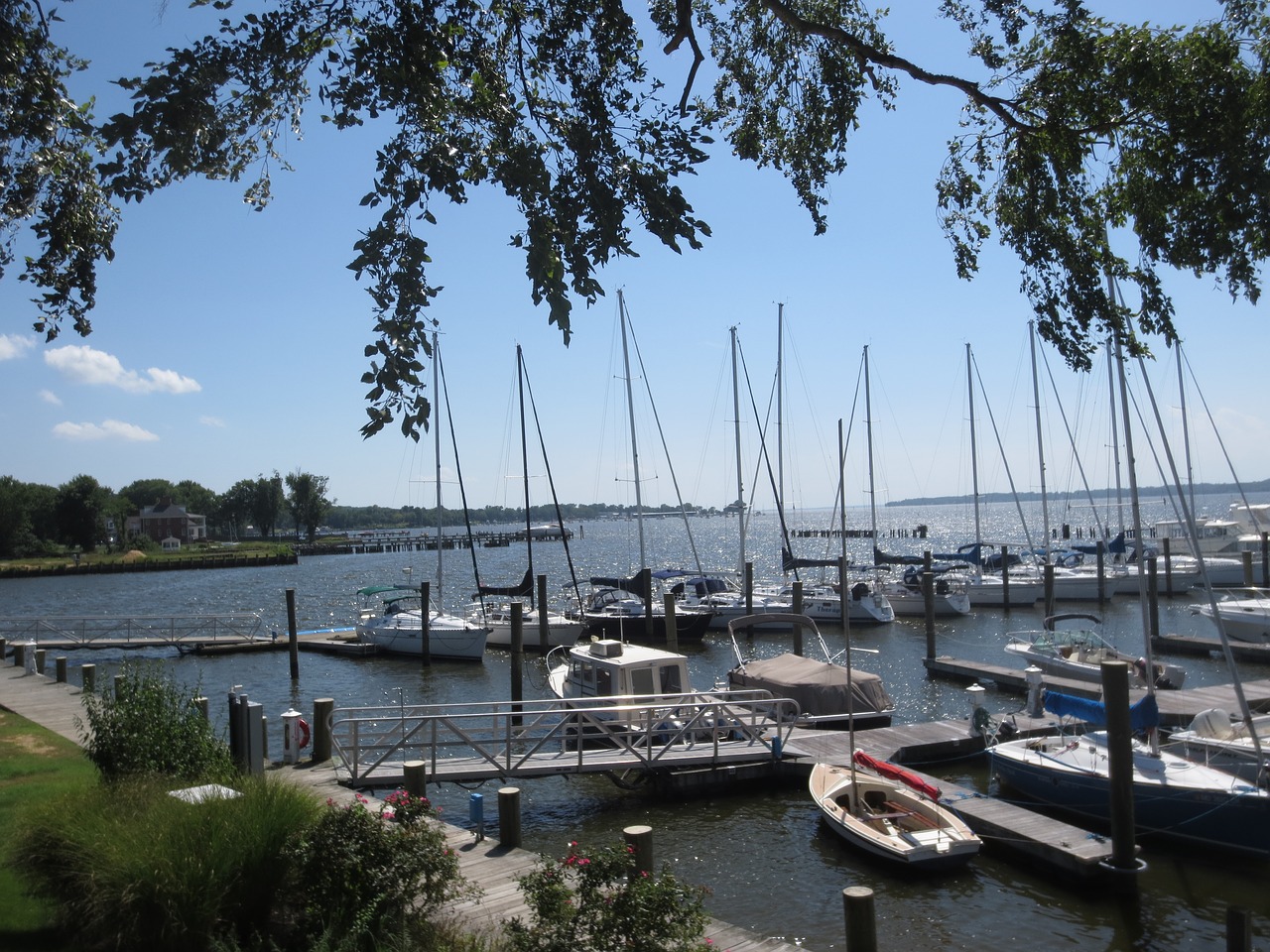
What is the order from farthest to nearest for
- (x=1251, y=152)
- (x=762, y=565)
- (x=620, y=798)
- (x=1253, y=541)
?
1. (x=762, y=565)
2. (x=1253, y=541)
3. (x=620, y=798)
4. (x=1251, y=152)

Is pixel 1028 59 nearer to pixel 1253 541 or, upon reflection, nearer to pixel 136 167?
pixel 136 167

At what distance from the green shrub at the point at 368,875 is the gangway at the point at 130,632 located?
36271mm

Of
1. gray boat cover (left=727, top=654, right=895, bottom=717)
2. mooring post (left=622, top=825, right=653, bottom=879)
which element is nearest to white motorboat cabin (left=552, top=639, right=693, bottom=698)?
gray boat cover (left=727, top=654, right=895, bottom=717)

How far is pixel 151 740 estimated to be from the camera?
10.9 m

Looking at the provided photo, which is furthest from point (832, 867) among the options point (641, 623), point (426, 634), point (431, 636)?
point (641, 623)

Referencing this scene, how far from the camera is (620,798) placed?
59.0ft

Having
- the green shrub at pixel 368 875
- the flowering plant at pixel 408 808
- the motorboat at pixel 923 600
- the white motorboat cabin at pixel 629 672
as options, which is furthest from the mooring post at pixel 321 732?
the motorboat at pixel 923 600

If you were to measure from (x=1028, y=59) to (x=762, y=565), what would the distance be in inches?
3734

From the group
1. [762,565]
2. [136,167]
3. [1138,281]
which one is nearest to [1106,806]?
[1138,281]

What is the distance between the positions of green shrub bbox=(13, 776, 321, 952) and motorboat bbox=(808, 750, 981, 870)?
354 inches

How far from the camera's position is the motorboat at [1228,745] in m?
14.4

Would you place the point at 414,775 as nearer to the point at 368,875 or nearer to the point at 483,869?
the point at 483,869

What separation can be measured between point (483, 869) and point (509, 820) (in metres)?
0.87

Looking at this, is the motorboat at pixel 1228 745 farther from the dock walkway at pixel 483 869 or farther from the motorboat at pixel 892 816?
the dock walkway at pixel 483 869
